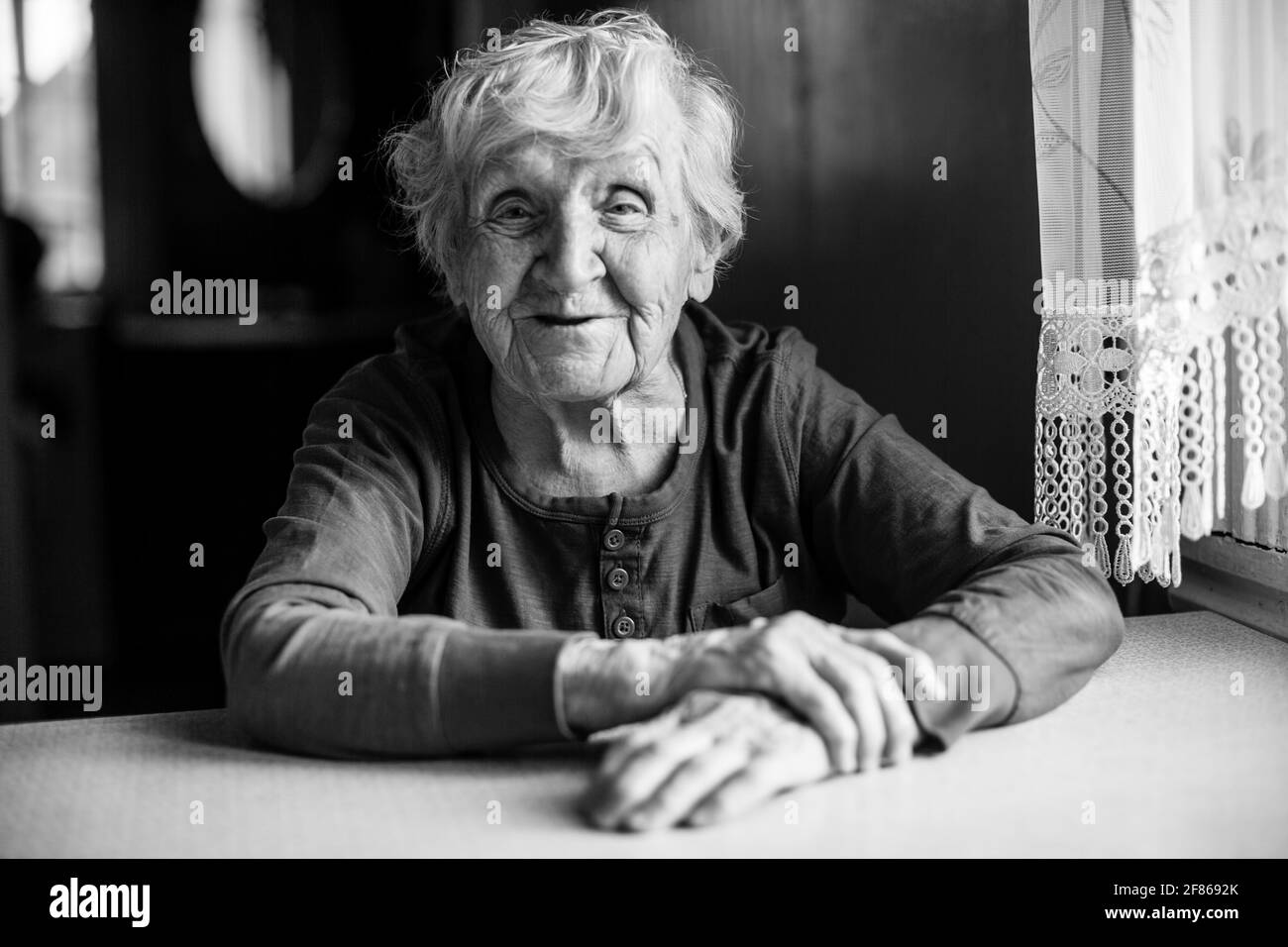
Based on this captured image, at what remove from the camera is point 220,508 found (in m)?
1.99

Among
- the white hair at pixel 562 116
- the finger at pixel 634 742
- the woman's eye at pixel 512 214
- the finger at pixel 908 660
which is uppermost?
the white hair at pixel 562 116

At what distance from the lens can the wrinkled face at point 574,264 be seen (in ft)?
4.77

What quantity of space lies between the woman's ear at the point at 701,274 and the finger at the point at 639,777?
2.48 ft

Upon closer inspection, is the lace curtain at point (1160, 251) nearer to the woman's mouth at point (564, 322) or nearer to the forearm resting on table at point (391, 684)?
the woman's mouth at point (564, 322)

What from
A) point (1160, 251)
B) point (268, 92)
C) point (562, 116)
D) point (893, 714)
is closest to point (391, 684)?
point (893, 714)

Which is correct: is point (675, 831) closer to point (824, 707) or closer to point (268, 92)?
point (824, 707)

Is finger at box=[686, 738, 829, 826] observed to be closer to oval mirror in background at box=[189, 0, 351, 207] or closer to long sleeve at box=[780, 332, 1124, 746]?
long sleeve at box=[780, 332, 1124, 746]

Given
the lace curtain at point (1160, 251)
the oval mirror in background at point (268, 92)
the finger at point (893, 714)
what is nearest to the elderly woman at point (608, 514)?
the finger at point (893, 714)

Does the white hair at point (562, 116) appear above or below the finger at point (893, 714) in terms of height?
above

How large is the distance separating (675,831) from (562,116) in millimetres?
831

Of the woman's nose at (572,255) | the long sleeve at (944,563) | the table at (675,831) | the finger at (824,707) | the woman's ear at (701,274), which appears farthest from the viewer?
the woman's ear at (701,274)

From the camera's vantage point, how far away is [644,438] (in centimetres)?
160
